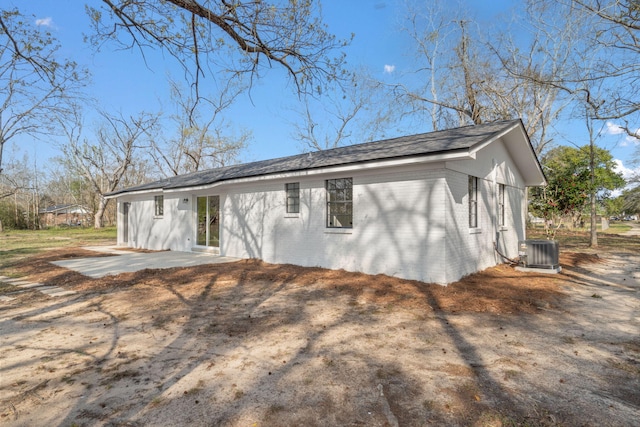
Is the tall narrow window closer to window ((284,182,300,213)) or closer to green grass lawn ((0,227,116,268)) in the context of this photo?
window ((284,182,300,213))

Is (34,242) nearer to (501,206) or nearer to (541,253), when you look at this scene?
(501,206)

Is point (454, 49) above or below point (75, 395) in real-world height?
above

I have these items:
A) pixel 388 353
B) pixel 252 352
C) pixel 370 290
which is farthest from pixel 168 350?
pixel 370 290

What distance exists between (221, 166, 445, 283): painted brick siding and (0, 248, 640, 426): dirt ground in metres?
0.94

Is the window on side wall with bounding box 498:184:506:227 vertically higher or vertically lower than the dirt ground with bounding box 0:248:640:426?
higher

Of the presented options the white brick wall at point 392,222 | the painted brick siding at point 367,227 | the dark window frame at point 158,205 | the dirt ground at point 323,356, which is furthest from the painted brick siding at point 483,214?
the dark window frame at point 158,205

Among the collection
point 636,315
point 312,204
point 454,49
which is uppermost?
point 454,49

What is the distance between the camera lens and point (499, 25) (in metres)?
18.4

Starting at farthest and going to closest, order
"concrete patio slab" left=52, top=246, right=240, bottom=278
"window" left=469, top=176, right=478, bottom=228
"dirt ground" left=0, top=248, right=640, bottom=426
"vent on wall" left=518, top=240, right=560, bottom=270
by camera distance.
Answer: "concrete patio slab" left=52, top=246, right=240, bottom=278 < "vent on wall" left=518, top=240, right=560, bottom=270 < "window" left=469, top=176, right=478, bottom=228 < "dirt ground" left=0, top=248, right=640, bottom=426

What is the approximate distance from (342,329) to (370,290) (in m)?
2.36

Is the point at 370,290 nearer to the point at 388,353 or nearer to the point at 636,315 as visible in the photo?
the point at 388,353

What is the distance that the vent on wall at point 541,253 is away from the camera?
29.4 ft

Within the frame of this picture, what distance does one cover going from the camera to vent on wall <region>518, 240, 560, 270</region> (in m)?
8.95

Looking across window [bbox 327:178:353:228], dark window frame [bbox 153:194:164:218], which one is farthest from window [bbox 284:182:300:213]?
dark window frame [bbox 153:194:164:218]
